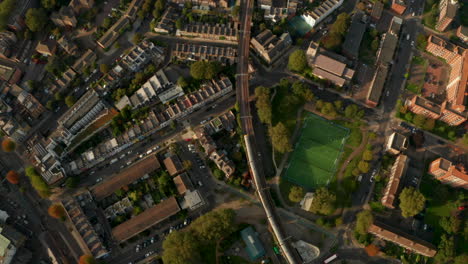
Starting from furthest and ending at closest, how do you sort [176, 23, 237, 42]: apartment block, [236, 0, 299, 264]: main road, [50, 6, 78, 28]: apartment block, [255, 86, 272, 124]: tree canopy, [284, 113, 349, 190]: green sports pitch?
1. [50, 6, 78, 28]: apartment block
2. [176, 23, 237, 42]: apartment block
3. [255, 86, 272, 124]: tree canopy
4. [284, 113, 349, 190]: green sports pitch
5. [236, 0, 299, 264]: main road

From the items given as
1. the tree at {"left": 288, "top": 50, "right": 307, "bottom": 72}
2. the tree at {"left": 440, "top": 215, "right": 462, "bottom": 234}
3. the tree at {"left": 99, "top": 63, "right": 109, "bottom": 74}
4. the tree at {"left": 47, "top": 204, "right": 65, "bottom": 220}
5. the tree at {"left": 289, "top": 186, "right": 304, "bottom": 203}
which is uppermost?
the tree at {"left": 288, "top": 50, "right": 307, "bottom": 72}

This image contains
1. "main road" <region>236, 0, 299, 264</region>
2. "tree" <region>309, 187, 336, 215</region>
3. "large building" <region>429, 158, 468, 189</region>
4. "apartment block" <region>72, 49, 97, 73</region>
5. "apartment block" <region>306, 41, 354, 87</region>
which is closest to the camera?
"tree" <region>309, 187, 336, 215</region>

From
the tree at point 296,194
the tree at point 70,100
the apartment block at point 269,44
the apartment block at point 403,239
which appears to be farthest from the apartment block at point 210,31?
the apartment block at point 403,239

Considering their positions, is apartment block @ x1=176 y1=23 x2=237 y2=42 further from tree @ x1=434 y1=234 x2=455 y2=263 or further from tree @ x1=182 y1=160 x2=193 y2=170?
tree @ x1=434 y1=234 x2=455 y2=263

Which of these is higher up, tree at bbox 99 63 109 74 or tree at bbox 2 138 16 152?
tree at bbox 99 63 109 74

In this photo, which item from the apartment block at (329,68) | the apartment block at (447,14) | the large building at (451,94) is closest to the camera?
the large building at (451,94)

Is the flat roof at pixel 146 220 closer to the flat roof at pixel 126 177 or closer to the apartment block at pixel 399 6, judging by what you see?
the flat roof at pixel 126 177

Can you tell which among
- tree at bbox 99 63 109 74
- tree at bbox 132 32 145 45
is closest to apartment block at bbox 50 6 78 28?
tree at bbox 99 63 109 74

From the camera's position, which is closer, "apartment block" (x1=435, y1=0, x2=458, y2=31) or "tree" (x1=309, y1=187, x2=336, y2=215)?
"tree" (x1=309, y1=187, x2=336, y2=215)
